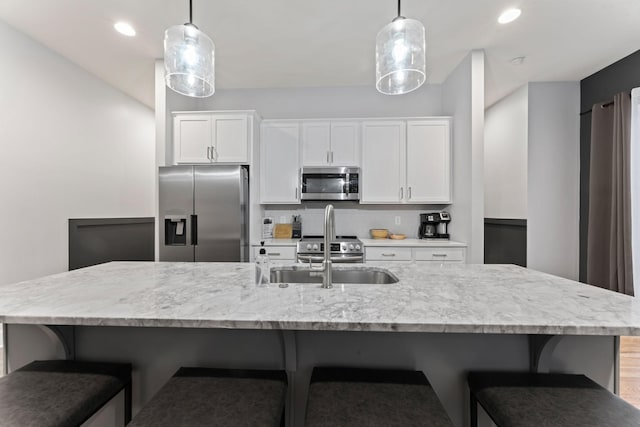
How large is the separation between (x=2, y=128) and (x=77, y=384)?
9.12ft

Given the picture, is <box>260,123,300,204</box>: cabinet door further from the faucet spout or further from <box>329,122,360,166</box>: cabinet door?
the faucet spout

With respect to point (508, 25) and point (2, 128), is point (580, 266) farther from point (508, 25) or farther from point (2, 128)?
point (2, 128)

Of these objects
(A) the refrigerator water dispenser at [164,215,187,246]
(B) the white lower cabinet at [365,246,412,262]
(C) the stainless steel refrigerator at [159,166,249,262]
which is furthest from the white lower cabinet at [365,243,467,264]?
(A) the refrigerator water dispenser at [164,215,187,246]

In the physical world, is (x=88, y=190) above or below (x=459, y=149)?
below

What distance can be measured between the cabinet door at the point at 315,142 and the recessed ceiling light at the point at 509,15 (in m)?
1.85

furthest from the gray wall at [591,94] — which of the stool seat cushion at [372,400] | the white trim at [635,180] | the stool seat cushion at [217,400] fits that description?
the stool seat cushion at [217,400]

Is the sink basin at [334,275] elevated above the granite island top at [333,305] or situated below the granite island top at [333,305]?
below

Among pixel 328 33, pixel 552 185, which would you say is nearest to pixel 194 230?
pixel 328 33

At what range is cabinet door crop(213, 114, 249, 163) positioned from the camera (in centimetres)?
327

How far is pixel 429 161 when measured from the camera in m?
3.41

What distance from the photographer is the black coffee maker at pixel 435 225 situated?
11.3 feet

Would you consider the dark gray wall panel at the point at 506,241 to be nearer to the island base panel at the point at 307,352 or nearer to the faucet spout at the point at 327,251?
the island base panel at the point at 307,352

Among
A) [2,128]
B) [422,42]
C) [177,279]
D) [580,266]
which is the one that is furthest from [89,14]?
[580,266]

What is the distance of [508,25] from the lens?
2510 mm
